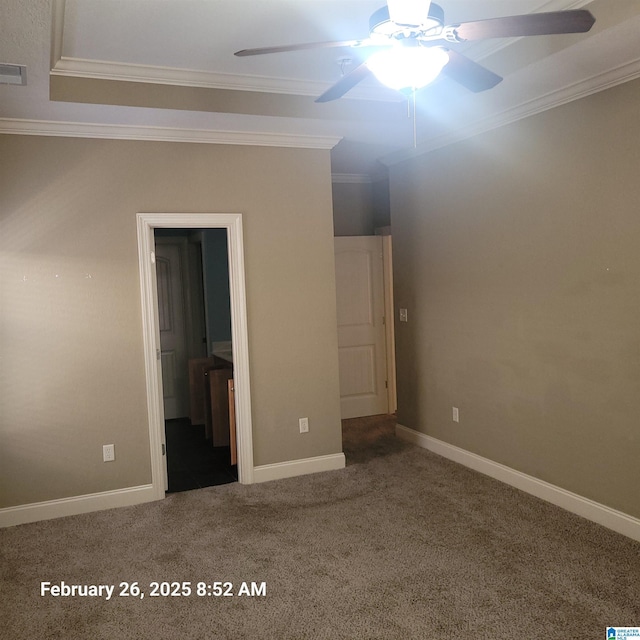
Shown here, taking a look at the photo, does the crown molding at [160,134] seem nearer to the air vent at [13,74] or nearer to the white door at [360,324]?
the air vent at [13,74]

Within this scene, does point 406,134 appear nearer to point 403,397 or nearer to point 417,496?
point 403,397

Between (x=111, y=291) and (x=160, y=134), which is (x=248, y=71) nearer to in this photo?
(x=160, y=134)

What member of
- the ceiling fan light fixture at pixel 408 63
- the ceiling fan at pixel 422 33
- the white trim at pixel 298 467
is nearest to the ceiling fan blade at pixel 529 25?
the ceiling fan at pixel 422 33

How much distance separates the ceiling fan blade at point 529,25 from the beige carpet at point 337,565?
7.63 ft

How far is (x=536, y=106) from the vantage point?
3.77 metres

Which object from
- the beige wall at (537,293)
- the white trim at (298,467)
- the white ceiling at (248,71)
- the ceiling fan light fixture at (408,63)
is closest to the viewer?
the ceiling fan light fixture at (408,63)

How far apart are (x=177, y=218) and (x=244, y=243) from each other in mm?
511

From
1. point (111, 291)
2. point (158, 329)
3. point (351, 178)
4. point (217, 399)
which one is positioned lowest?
point (217, 399)

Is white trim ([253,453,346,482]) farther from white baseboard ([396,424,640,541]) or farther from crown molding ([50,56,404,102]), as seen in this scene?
crown molding ([50,56,404,102])

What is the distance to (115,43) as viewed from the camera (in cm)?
317

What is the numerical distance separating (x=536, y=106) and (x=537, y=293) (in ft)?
3.80

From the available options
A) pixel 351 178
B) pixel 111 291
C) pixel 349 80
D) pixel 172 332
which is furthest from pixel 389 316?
pixel 349 80

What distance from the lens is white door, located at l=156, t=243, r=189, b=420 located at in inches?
264

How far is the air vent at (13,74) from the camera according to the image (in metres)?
2.82
